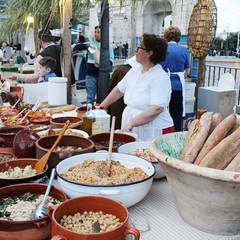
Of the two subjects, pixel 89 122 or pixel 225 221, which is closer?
pixel 225 221

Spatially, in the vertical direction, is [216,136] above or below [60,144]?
above

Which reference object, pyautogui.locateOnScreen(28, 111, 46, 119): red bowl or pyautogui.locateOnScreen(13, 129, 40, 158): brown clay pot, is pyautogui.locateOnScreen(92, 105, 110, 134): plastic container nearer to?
pyautogui.locateOnScreen(13, 129, 40, 158): brown clay pot

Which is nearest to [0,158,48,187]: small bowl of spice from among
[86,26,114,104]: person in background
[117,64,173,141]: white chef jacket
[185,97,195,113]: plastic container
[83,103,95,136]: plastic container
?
Answer: [83,103,95,136]: plastic container

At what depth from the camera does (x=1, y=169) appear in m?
1.51

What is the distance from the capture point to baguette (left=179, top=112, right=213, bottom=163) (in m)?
1.19

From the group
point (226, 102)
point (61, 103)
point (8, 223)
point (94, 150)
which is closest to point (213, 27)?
point (226, 102)

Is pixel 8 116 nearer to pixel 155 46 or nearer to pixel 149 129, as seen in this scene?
pixel 149 129

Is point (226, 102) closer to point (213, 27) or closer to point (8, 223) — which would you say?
point (213, 27)

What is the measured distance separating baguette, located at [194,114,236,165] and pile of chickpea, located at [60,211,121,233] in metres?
0.37

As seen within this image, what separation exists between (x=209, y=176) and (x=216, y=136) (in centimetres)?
24

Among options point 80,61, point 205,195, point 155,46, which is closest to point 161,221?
point 205,195

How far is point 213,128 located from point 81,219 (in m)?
0.61

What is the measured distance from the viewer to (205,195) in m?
1.06

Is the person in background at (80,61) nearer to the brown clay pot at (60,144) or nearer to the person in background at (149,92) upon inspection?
the person in background at (149,92)
